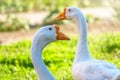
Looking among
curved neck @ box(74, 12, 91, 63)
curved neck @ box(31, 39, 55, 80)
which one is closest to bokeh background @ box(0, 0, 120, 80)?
curved neck @ box(74, 12, 91, 63)

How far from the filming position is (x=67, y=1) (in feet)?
55.4

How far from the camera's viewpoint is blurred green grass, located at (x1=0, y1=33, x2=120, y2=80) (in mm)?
8383

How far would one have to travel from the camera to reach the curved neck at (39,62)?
5.36 meters

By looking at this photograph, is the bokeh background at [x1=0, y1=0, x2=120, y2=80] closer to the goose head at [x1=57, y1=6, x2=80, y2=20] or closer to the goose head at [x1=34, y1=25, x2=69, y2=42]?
the goose head at [x1=57, y1=6, x2=80, y2=20]

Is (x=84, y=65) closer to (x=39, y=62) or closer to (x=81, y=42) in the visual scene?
(x=81, y=42)

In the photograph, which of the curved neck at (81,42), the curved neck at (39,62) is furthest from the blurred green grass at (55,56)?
the curved neck at (39,62)

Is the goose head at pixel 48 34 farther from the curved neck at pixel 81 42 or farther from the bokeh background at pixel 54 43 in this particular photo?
the bokeh background at pixel 54 43

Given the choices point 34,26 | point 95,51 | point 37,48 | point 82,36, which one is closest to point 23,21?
point 34,26

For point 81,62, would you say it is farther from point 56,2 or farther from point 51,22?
point 56,2

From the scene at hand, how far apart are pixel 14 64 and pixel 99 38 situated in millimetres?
3126

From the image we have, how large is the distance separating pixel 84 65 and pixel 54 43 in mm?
5058

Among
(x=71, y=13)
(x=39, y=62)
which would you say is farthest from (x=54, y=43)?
(x=39, y=62)

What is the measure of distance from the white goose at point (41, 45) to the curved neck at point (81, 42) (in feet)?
2.61

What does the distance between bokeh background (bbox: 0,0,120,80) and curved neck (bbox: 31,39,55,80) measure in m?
2.24
